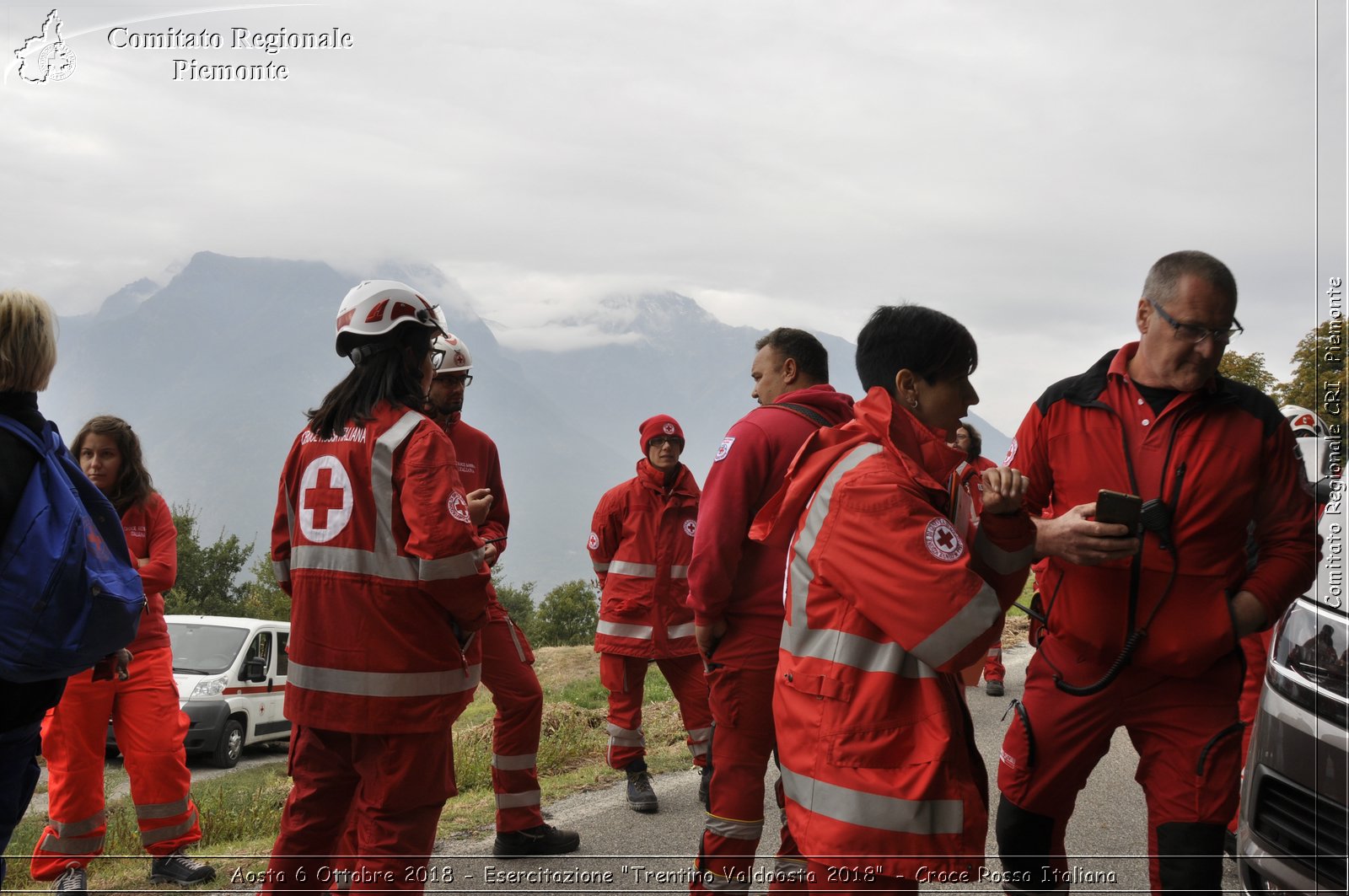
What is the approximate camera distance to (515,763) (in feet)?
18.2

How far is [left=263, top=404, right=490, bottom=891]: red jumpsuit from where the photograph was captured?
353 centimetres

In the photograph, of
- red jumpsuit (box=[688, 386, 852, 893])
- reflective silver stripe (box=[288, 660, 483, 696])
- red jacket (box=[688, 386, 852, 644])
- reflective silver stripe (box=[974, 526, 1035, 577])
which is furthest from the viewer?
red jacket (box=[688, 386, 852, 644])

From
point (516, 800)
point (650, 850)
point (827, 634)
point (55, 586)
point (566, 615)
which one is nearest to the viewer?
point (827, 634)

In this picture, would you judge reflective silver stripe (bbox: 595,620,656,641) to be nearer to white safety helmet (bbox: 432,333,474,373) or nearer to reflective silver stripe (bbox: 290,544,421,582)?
white safety helmet (bbox: 432,333,474,373)

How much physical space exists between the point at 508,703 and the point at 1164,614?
3.43 meters

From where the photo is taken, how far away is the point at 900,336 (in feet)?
9.77

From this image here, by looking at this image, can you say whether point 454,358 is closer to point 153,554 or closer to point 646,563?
point 153,554

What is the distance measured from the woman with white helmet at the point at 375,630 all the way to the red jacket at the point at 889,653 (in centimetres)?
133

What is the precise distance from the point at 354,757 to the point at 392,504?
0.90 metres

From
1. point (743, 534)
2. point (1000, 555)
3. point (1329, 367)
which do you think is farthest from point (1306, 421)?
point (1000, 555)

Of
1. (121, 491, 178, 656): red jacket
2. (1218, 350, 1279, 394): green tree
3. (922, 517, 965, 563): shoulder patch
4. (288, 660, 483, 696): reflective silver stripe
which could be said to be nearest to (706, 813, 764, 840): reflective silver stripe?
(288, 660, 483, 696): reflective silver stripe

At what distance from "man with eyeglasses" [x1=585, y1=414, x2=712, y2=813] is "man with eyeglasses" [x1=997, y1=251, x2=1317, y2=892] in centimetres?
302

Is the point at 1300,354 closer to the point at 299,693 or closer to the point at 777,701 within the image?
the point at 777,701

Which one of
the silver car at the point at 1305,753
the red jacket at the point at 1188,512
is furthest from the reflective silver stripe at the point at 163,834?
the silver car at the point at 1305,753
